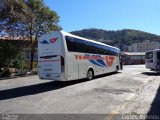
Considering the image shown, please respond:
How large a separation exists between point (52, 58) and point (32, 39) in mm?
17769

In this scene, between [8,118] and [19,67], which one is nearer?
[8,118]

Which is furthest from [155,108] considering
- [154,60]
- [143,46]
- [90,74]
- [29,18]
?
[143,46]

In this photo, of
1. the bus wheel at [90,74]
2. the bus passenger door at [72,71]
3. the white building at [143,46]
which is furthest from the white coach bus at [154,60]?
the white building at [143,46]

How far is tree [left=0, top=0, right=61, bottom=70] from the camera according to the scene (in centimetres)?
2656

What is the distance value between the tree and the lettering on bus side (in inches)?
429

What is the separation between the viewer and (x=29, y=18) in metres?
28.7

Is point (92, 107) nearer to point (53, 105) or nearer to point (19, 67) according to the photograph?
point (53, 105)

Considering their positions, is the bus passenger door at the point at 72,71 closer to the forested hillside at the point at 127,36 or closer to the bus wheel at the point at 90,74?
the bus wheel at the point at 90,74

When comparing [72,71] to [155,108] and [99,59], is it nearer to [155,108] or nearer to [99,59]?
[99,59]

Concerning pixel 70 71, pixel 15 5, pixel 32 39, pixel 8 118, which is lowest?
pixel 8 118

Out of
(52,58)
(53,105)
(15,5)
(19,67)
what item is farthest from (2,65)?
(53,105)

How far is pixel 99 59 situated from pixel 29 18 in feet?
39.8

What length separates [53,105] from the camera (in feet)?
30.7

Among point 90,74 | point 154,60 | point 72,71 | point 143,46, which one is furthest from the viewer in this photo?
point 143,46
